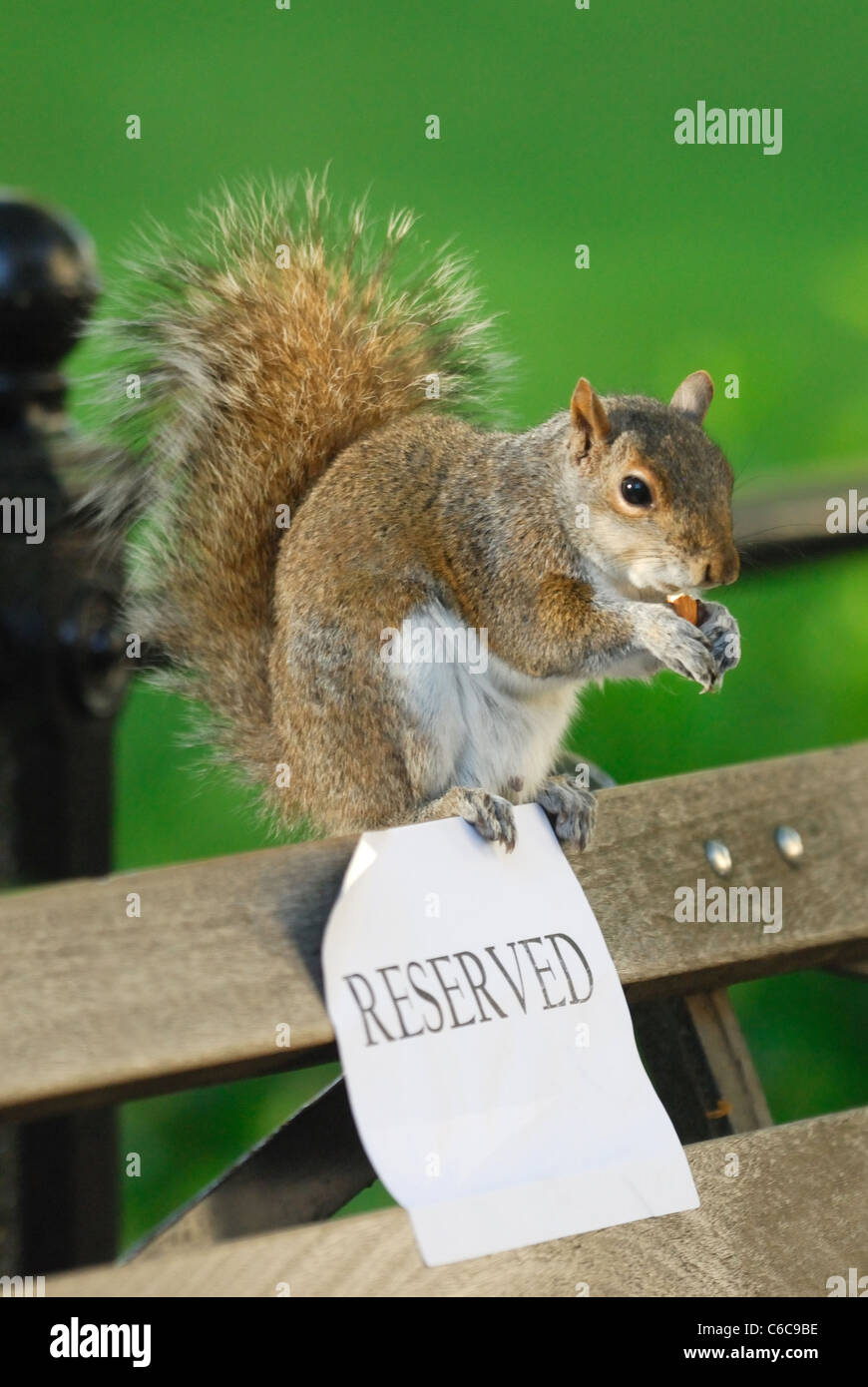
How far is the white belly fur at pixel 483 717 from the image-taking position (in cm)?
100

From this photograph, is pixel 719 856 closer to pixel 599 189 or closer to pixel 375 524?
pixel 375 524

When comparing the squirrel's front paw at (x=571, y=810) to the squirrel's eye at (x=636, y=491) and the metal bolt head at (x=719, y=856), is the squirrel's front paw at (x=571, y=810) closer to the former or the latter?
the metal bolt head at (x=719, y=856)

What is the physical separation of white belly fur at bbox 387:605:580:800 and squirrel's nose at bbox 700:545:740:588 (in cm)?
16

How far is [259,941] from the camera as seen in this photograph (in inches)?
30.7

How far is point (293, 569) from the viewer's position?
1.04 meters

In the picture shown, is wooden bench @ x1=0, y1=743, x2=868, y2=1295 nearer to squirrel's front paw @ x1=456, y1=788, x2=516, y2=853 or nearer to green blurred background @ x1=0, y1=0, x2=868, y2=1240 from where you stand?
squirrel's front paw @ x1=456, y1=788, x2=516, y2=853

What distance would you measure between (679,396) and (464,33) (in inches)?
117

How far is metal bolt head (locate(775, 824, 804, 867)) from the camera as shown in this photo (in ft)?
3.26

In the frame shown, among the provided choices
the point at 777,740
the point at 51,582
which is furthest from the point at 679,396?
the point at 777,740

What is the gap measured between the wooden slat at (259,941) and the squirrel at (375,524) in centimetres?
6

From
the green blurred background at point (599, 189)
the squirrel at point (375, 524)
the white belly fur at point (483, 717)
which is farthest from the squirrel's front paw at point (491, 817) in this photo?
the green blurred background at point (599, 189)

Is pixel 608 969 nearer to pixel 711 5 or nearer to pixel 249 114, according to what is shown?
pixel 249 114

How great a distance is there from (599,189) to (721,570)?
2.64 metres

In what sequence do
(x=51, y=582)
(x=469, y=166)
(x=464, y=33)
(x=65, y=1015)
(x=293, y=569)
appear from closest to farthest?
(x=65, y=1015)
(x=293, y=569)
(x=51, y=582)
(x=469, y=166)
(x=464, y=33)
